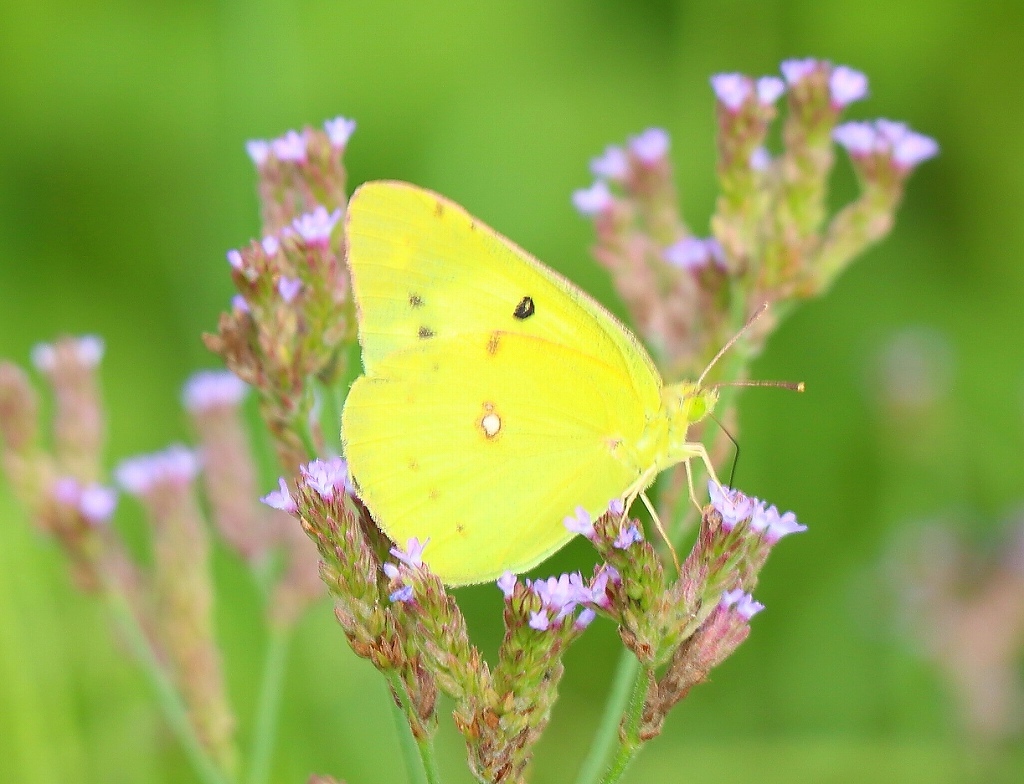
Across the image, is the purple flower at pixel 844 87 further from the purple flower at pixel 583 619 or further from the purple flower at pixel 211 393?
the purple flower at pixel 211 393

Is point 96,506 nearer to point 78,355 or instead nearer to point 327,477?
point 78,355

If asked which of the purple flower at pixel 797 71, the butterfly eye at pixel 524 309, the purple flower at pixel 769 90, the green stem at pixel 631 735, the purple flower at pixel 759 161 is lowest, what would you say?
the green stem at pixel 631 735

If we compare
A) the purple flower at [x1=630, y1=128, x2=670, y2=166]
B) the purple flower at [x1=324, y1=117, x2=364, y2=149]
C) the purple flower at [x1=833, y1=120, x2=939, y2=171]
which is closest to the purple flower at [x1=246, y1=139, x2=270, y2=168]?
the purple flower at [x1=324, y1=117, x2=364, y2=149]

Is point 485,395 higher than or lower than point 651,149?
lower

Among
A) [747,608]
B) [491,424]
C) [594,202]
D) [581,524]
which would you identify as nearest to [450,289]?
[491,424]

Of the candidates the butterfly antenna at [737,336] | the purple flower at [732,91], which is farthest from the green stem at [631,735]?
the purple flower at [732,91]
